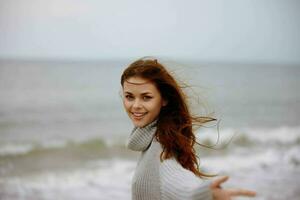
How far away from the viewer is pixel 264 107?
1794cm

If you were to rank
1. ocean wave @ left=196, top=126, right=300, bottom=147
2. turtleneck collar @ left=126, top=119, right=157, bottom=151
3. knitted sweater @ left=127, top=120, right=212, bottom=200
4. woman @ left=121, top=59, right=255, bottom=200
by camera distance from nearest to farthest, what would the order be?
knitted sweater @ left=127, top=120, right=212, bottom=200
woman @ left=121, top=59, right=255, bottom=200
turtleneck collar @ left=126, top=119, right=157, bottom=151
ocean wave @ left=196, top=126, right=300, bottom=147

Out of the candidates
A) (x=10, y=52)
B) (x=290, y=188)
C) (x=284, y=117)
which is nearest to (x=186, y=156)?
(x=290, y=188)

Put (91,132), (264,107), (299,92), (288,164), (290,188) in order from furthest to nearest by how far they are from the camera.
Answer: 1. (299,92)
2. (264,107)
3. (91,132)
4. (288,164)
5. (290,188)

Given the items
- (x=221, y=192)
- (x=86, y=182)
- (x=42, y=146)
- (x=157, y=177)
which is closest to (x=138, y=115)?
(x=157, y=177)

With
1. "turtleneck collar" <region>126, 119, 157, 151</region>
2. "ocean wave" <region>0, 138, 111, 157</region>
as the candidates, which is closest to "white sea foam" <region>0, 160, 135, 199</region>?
"ocean wave" <region>0, 138, 111, 157</region>

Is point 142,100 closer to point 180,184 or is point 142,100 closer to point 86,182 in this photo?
point 180,184

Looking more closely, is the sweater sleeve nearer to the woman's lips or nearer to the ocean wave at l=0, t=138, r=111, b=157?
the woman's lips

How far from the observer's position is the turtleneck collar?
6.57 feet

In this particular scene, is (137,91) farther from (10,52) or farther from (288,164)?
(10,52)

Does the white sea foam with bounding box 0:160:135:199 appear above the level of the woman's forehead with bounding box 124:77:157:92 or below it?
below

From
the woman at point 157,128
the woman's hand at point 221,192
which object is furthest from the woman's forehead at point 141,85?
the woman's hand at point 221,192

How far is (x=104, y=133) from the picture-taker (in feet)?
43.4

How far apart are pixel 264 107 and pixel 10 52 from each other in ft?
33.0

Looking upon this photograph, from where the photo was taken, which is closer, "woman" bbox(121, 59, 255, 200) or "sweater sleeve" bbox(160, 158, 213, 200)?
"sweater sleeve" bbox(160, 158, 213, 200)
